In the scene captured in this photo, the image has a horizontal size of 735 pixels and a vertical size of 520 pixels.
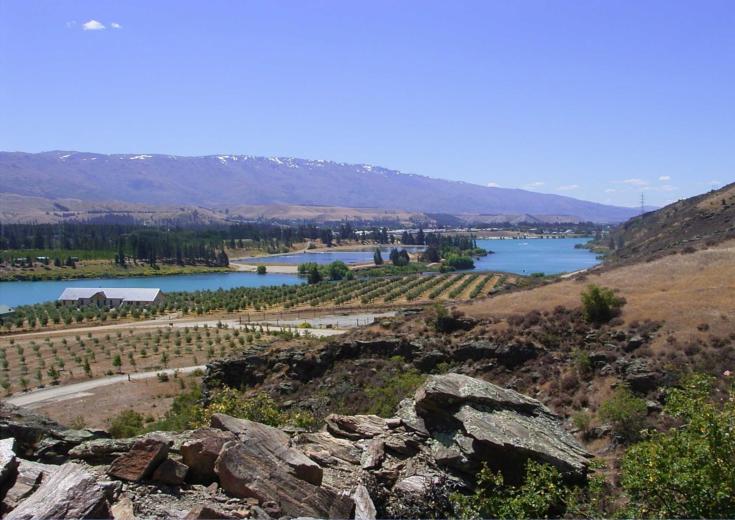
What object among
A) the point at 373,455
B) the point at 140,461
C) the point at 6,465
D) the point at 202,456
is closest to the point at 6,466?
the point at 6,465

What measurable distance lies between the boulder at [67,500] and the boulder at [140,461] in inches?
69.7

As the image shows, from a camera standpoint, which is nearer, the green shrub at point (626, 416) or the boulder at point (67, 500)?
the boulder at point (67, 500)

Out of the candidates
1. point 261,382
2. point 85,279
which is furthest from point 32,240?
point 261,382

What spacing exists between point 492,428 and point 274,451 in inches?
183

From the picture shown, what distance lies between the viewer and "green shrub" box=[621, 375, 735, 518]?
9.06m

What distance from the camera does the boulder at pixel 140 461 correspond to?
10.8 meters

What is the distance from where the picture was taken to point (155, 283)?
124m

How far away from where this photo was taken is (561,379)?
87.0 ft

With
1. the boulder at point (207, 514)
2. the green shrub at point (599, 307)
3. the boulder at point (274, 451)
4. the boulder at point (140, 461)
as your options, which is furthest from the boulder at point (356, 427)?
the green shrub at point (599, 307)

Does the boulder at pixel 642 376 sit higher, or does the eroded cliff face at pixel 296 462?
the eroded cliff face at pixel 296 462

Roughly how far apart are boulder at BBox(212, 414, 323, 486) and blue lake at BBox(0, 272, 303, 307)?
3957 inches

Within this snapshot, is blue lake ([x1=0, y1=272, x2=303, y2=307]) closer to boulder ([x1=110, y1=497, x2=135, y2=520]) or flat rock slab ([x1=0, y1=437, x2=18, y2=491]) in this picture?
flat rock slab ([x1=0, y1=437, x2=18, y2=491])

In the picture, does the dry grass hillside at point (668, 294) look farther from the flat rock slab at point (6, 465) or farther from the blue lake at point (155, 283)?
the blue lake at point (155, 283)

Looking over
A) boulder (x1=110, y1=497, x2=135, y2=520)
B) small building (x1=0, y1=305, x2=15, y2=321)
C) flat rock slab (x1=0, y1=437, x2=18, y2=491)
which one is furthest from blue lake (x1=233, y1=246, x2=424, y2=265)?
boulder (x1=110, y1=497, x2=135, y2=520)
